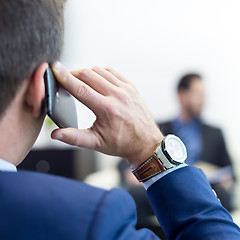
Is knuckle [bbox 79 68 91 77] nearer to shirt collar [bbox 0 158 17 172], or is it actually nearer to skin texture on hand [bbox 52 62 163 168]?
skin texture on hand [bbox 52 62 163 168]

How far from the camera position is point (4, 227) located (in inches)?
18.8

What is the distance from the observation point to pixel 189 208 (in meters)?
0.64

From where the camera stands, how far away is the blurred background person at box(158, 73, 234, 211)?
3.12 meters

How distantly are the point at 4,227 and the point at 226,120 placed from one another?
3514mm

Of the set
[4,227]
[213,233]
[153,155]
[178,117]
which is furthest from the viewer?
[178,117]

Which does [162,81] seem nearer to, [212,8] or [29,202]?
[212,8]

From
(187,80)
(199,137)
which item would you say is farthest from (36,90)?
(187,80)

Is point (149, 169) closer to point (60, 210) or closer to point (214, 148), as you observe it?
point (60, 210)

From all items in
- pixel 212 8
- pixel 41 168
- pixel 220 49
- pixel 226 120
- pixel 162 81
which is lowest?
pixel 41 168

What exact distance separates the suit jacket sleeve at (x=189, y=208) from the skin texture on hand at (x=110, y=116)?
0.08m

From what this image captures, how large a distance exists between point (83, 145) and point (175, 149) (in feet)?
0.65

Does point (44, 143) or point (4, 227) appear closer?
point (4, 227)

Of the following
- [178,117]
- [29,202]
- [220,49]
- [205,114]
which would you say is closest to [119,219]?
[29,202]

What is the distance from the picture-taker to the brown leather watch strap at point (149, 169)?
71 centimetres
